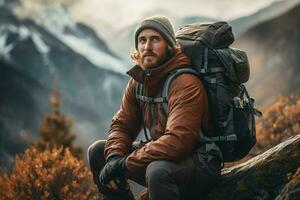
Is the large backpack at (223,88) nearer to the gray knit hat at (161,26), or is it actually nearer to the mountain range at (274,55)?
the gray knit hat at (161,26)

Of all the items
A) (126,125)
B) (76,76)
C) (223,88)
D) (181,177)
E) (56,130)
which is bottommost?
(181,177)

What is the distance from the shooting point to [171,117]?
15.7 ft

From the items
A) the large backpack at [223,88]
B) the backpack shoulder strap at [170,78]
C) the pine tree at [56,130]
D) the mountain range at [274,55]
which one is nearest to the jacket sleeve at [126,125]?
the large backpack at [223,88]

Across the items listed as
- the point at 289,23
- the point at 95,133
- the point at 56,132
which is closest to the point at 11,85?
the point at 95,133

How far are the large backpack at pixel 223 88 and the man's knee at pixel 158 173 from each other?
486 mm

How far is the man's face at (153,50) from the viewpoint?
5070 mm

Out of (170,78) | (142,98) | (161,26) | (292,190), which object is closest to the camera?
(292,190)

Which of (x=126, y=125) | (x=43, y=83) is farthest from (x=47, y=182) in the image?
(x=43, y=83)

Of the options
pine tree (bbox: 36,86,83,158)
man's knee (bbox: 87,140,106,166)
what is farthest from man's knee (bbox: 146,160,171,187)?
pine tree (bbox: 36,86,83,158)

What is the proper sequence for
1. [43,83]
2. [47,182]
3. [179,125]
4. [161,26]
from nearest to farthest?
[179,125], [161,26], [47,182], [43,83]

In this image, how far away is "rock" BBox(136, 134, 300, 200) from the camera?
4875 mm

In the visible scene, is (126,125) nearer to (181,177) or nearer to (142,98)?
(142,98)

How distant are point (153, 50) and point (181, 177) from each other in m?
1.11

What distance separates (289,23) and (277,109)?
5057 centimetres
